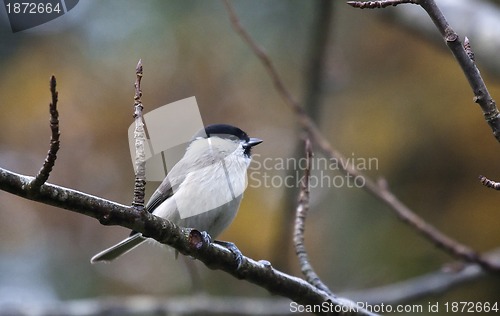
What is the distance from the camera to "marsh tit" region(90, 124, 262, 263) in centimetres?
357

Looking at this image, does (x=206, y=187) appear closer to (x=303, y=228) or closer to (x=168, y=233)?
(x=303, y=228)

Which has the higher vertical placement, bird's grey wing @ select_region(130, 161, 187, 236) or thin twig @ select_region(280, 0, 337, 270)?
thin twig @ select_region(280, 0, 337, 270)

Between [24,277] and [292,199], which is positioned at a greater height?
[292,199]

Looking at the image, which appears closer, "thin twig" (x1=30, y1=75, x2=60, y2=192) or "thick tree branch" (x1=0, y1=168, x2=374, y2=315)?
"thin twig" (x1=30, y1=75, x2=60, y2=192)

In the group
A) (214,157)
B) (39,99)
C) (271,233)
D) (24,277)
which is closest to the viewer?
(214,157)

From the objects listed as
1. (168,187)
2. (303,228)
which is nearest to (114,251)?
(168,187)

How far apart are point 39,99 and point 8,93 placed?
1.02 ft

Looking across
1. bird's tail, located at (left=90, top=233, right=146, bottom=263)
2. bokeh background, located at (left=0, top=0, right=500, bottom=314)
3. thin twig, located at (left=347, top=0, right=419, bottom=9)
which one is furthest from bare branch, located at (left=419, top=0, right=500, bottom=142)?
bokeh background, located at (left=0, top=0, right=500, bottom=314)

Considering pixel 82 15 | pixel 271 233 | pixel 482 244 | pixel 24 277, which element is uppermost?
pixel 82 15

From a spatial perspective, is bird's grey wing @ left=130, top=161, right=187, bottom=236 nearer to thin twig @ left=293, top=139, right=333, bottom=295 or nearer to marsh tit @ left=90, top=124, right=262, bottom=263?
marsh tit @ left=90, top=124, right=262, bottom=263

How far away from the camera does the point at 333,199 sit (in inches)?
239

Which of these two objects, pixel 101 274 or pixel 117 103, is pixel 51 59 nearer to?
pixel 117 103

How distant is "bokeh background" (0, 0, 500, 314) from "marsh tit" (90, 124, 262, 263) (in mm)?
1250

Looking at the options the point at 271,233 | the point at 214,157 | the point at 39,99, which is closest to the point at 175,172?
the point at 214,157
